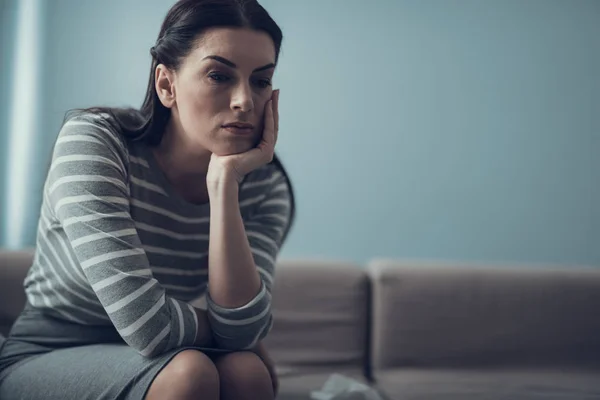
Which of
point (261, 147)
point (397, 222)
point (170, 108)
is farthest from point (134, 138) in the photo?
point (397, 222)

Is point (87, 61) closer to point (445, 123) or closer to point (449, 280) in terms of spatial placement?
point (445, 123)

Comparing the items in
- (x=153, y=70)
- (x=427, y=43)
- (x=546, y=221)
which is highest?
(x=427, y=43)

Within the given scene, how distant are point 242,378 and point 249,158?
1.06ft

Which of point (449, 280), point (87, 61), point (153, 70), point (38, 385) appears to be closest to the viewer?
point (38, 385)

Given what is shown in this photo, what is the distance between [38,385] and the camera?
84 cm

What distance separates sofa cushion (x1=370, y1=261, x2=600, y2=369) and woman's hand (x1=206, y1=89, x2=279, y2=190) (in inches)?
25.6

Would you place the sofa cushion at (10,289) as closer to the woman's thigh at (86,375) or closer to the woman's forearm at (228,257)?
the woman's thigh at (86,375)

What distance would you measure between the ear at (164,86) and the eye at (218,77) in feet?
0.26

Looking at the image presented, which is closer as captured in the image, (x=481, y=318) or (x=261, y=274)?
(x=261, y=274)

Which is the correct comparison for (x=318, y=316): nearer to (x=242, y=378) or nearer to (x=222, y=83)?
(x=242, y=378)

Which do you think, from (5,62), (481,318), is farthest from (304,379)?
(5,62)

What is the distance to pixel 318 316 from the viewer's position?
59.7 inches

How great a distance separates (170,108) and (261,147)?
161 mm

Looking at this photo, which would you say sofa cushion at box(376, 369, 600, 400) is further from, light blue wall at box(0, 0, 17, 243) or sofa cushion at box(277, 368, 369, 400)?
light blue wall at box(0, 0, 17, 243)
